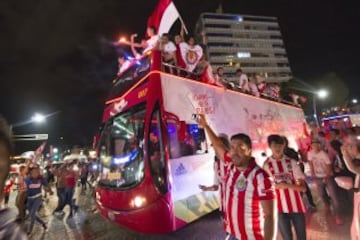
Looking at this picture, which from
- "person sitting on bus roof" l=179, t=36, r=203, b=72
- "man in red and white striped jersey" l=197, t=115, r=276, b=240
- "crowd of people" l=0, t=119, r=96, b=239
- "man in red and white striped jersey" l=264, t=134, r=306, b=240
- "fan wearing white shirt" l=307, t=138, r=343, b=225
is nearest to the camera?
"crowd of people" l=0, t=119, r=96, b=239

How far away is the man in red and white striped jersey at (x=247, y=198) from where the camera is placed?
2.42m

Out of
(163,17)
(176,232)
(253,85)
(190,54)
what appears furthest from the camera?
(253,85)

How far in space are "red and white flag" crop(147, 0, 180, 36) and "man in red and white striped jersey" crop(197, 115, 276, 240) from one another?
6.81 meters

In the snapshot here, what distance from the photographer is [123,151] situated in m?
6.29

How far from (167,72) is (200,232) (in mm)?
3615

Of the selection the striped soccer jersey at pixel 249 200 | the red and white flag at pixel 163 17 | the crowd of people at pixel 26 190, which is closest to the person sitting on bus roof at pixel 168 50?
the red and white flag at pixel 163 17

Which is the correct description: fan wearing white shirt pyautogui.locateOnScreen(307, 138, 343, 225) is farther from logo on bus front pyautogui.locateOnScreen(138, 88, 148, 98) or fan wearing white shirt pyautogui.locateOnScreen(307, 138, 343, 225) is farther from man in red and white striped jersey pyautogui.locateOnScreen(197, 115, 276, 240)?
man in red and white striped jersey pyautogui.locateOnScreen(197, 115, 276, 240)

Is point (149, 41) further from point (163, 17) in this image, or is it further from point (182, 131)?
point (182, 131)

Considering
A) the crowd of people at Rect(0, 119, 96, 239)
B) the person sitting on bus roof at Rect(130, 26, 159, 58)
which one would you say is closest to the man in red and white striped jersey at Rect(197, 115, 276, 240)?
the crowd of people at Rect(0, 119, 96, 239)

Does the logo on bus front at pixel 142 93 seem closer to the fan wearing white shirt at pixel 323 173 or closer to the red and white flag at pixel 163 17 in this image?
the red and white flag at pixel 163 17

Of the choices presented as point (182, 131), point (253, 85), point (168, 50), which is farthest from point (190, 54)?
point (253, 85)

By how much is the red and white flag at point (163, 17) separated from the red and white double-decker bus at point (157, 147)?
8.37 feet

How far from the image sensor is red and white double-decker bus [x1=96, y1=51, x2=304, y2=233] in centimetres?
511

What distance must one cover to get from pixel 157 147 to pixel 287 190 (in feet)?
8.19
